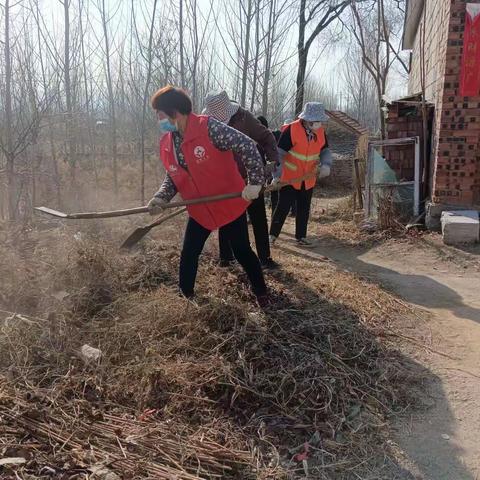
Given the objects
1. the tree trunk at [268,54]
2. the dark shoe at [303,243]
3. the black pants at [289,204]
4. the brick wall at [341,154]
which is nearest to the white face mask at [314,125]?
the black pants at [289,204]

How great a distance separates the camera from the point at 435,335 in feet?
10.4

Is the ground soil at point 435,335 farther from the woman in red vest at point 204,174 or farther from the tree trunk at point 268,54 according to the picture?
the tree trunk at point 268,54

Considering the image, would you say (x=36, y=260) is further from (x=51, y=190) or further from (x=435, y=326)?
(x=51, y=190)

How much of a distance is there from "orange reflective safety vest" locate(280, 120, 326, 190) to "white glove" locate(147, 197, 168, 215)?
204 centimetres

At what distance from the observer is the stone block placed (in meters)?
5.12

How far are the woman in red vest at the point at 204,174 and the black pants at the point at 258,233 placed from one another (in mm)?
821

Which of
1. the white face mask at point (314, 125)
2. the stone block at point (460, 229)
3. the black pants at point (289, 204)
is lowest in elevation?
the stone block at point (460, 229)

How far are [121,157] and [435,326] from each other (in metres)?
11.8

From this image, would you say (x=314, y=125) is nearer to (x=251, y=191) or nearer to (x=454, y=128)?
(x=454, y=128)

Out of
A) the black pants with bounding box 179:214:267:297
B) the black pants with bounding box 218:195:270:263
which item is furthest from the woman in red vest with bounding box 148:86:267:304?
the black pants with bounding box 218:195:270:263

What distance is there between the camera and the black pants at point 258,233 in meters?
3.96

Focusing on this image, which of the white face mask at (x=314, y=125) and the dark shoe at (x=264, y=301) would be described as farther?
the white face mask at (x=314, y=125)

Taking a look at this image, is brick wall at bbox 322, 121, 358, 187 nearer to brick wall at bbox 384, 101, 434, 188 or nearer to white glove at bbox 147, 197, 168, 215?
brick wall at bbox 384, 101, 434, 188

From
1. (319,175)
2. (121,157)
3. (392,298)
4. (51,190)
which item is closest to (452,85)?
(319,175)
